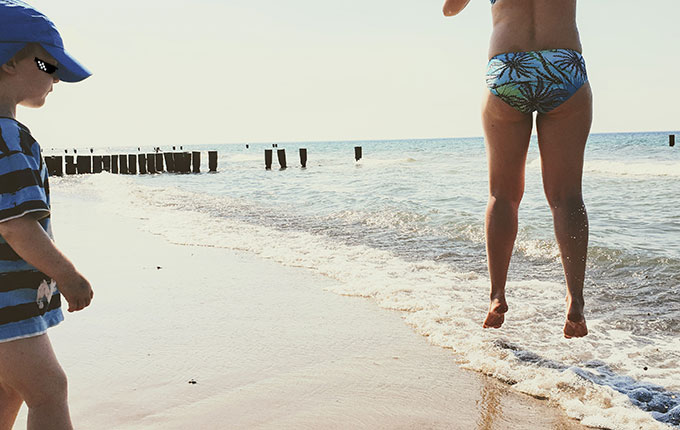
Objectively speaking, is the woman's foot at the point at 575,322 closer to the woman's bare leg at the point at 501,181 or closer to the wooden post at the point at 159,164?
the woman's bare leg at the point at 501,181

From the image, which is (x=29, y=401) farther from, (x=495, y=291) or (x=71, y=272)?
(x=495, y=291)

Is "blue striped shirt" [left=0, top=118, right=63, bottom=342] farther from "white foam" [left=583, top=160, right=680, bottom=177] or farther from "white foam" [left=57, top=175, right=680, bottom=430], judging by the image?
"white foam" [left=583, top=160, right=680, bottom=177]

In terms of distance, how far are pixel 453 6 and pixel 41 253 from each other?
7.41 feet

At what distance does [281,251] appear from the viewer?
693cm

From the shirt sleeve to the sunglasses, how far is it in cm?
→ 34

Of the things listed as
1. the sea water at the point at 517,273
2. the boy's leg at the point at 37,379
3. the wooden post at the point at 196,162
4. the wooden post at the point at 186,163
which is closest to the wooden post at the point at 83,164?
the wooden post at the point at 186,163

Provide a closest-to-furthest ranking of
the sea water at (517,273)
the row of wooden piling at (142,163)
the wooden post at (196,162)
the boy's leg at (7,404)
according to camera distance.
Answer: the boy's leg at (7,404) < the sea water at (517,273) < the row of wooden piling at (142,163) < the wooden post at (196,162)

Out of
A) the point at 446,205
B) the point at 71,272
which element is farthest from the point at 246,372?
the point at 446,205

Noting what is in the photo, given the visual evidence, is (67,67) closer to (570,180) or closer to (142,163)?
(570,180)

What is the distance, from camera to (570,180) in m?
2.67

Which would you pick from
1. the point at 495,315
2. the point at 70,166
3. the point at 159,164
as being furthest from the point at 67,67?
the point at 159,164

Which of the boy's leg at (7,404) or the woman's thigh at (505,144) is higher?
the woman's thigh at (505,144)

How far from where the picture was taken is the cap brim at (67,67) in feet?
5.98

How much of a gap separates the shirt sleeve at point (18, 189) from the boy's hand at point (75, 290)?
0.68 feet
